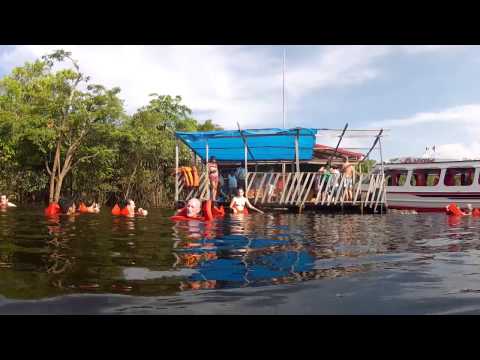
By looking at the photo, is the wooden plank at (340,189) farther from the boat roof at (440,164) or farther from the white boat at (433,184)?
the boat roof at (440,164)

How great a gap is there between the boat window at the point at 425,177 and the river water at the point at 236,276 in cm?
1266

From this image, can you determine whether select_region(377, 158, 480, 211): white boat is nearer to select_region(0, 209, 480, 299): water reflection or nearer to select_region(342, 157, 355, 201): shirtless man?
select_region(342, 157, 355, 201): shirtless man

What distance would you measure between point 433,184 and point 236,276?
16.7 meters

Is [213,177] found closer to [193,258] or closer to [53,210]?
[53,210]

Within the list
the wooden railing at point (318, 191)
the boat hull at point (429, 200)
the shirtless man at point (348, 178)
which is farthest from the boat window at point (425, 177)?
the shirtless man at point (348, 178)

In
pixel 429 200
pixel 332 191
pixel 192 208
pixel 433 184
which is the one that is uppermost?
pixel 433 184

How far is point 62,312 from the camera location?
2.58 m

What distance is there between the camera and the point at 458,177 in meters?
17.5

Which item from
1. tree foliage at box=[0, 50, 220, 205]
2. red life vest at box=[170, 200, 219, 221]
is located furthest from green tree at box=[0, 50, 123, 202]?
red life vest at box=[170, 200, 219, 221]

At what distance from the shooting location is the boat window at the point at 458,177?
16984 millimetres

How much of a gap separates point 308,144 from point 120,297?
13.7 metres

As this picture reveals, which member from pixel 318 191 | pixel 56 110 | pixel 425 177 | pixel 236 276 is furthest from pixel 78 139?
pixel 236 276
